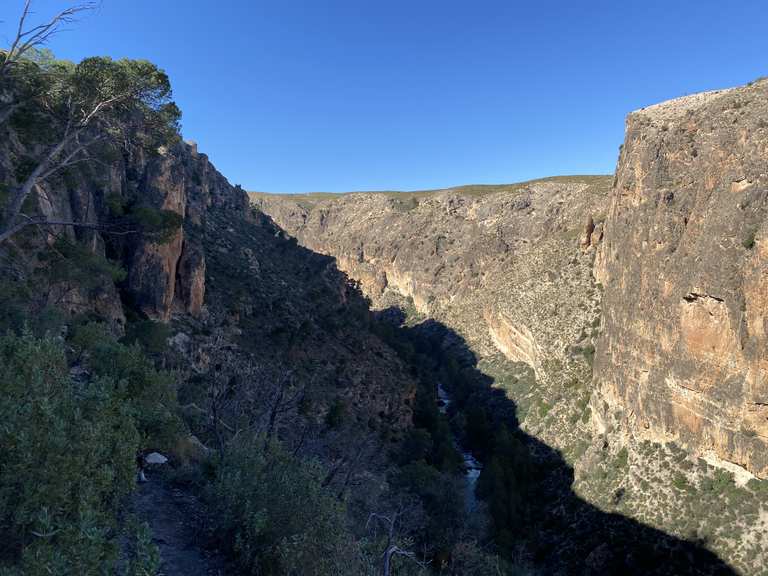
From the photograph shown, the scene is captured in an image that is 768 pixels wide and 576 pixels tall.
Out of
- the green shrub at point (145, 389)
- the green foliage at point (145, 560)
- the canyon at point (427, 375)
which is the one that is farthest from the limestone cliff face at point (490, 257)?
the green foliage at point (145, 560)

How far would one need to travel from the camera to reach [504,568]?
21.7 meters

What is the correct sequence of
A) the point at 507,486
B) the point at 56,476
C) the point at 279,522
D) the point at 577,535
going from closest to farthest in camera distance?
the point at 56,476 < the point at 279,522 < the point at 577,535 < the point at 507,486

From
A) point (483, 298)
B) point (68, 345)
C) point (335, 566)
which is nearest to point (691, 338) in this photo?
point (335, 566)

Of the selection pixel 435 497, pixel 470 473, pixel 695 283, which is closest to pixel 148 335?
pixel 435 497

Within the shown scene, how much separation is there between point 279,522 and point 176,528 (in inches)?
91.9

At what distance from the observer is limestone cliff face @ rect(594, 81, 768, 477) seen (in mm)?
33406

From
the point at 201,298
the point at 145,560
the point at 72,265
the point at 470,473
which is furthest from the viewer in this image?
the point at 470,473

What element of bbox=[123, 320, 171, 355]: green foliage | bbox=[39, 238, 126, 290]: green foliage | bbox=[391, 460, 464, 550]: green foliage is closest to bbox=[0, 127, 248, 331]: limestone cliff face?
bbox=[123, 320, 171, 355]: green foliage

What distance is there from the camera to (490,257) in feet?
331

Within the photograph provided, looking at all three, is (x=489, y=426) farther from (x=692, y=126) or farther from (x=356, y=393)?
(x=692, y=126)

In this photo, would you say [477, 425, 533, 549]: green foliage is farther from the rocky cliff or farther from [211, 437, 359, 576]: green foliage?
[211, 437, 359, 576]: green foliage

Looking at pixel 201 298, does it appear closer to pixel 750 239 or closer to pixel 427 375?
pixel 750 239

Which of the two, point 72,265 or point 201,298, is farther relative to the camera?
point 201,298

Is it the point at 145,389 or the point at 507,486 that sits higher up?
the point at 145,389
